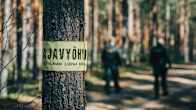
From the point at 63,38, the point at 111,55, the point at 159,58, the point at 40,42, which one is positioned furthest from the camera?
the point at 40,42

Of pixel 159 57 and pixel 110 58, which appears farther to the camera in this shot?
pixel 110 58

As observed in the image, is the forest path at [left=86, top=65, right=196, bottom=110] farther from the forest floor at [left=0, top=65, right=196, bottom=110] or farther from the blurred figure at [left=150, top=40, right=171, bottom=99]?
the blurred figure at [left=150, top=40, right=171, bottom=99]

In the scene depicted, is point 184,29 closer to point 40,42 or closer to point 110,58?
point 40,42

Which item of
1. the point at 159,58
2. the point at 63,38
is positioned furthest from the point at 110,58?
the point at 63,38

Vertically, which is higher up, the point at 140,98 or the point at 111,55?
the point at 111,55

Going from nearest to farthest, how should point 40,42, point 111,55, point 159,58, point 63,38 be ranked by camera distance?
point 63,38 → point 159,58 → point 111,55 → point 40,42

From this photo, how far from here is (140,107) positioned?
15.8m

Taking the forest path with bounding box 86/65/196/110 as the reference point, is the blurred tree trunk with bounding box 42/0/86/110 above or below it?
above

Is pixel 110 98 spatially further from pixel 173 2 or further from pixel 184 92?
pixel 173 2

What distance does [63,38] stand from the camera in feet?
12.8

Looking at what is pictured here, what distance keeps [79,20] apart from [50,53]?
0.35m

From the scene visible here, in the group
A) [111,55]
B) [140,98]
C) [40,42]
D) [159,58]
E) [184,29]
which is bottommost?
[140,98]

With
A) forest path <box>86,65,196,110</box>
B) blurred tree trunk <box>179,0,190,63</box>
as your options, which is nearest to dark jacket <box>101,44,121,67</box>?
forest path <box>86,65,196,110</box>

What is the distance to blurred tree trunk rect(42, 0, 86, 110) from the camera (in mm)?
3891
